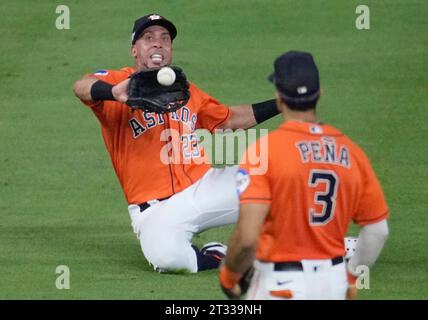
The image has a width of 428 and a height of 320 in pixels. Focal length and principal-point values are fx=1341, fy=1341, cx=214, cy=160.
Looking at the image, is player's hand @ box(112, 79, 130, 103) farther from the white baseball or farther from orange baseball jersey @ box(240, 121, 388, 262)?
orange baseball jersey @ box(240, 121, 388, 262)

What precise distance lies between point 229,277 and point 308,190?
1.87 ft

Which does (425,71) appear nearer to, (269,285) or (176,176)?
(176,176)

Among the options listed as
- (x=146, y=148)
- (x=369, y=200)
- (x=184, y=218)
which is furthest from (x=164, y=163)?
(x=369, y=200)

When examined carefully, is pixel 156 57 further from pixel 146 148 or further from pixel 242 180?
pixel 242 180

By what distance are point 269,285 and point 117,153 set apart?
12.3 feet

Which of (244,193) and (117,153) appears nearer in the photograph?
(244,193)

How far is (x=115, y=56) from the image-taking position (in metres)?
15.5

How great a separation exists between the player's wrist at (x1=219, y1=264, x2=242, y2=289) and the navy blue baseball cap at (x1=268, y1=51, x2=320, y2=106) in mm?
885

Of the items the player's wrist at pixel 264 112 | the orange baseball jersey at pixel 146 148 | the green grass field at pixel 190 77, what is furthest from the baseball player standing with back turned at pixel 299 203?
the player's wrist at pixel 264 112

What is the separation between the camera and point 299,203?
6496mm

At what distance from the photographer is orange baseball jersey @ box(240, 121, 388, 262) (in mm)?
6449

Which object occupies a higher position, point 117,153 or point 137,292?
point 117,153

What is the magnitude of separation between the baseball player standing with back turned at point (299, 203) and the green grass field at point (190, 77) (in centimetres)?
237
